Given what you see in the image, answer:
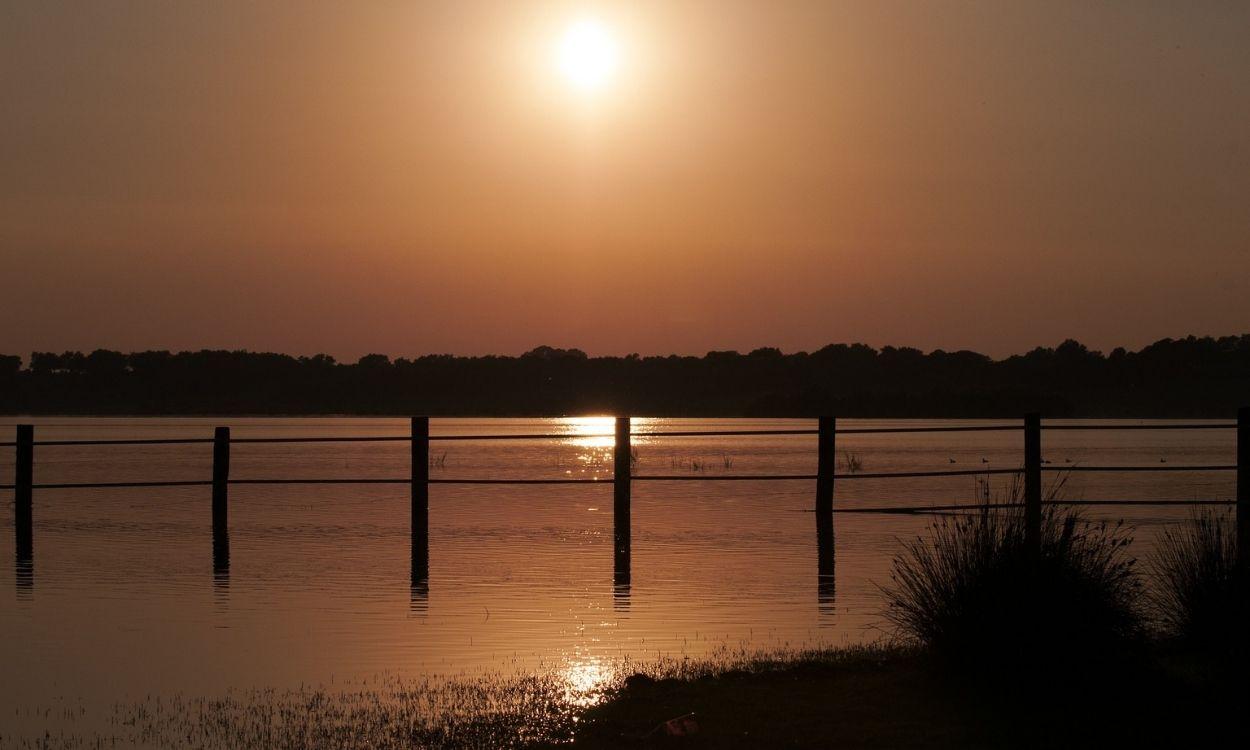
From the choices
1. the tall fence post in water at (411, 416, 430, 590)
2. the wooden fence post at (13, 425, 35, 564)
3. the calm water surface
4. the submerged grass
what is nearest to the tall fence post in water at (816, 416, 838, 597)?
the calm water surface

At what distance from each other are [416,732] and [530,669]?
→ 205 cm

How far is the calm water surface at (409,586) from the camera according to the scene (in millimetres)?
9734

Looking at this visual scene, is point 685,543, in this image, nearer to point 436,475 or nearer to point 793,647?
point 793,647

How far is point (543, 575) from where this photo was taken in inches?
575

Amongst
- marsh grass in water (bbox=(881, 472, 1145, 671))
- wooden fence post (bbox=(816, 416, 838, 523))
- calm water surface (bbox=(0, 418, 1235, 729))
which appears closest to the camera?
marsh grass in water (bbox=(881, 472, 1145, 671))

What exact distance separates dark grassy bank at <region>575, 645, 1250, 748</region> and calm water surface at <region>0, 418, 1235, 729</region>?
1.21 m

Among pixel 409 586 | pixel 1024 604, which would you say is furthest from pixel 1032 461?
pixel 1024 604

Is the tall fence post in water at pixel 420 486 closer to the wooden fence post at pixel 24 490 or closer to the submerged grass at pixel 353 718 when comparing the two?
the wooden fence post at pixel 24 490

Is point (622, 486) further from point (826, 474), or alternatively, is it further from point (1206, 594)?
point (1206, 594)

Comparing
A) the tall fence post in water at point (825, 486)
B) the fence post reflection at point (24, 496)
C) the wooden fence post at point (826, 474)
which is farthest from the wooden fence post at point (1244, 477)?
the fence post reflection at point (24, 496)

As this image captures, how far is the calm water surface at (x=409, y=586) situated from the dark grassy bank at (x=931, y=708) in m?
1.21

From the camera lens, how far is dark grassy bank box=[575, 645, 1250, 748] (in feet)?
22.4

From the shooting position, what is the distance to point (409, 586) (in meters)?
13.7

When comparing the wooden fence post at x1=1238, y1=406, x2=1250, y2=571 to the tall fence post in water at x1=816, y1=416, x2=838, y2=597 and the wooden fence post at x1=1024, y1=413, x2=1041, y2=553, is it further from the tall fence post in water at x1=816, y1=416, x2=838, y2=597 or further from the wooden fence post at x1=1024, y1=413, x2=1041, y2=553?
the tall fence post in water at x1=816, y1=416, x2=838, y2=597
